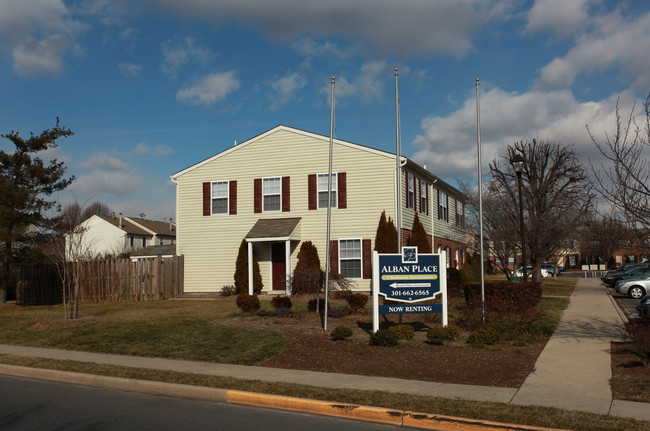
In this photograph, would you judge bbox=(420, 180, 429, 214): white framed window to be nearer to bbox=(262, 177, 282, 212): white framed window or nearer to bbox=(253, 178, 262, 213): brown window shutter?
bbox=(262, 177, 282, 212): white framed window

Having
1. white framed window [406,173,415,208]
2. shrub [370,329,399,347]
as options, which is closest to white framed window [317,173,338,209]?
white framed window [406,173,415,208]

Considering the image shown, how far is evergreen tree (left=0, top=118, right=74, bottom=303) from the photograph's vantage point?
2364 cm

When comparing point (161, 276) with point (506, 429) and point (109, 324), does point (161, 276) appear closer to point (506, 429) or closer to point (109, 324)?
point (109, 324)

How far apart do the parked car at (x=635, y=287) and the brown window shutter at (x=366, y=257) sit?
1302 centimetres

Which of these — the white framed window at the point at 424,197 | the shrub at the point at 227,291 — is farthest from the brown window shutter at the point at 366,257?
the shrub at the point at 227,291

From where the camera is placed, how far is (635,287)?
27.4 meters

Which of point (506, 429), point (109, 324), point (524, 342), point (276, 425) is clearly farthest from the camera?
point (109, 324)

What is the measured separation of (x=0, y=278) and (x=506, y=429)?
78.8 ft

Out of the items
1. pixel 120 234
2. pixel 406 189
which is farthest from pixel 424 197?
pixel 120 234

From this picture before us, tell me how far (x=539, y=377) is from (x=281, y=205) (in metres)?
18.5

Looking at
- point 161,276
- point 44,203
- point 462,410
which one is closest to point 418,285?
point 462,410

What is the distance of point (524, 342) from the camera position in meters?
12.3

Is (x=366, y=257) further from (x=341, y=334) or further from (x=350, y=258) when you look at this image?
(x=341, y=334)

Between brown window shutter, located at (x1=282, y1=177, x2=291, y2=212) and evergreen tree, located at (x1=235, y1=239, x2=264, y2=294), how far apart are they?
8.21 feet
